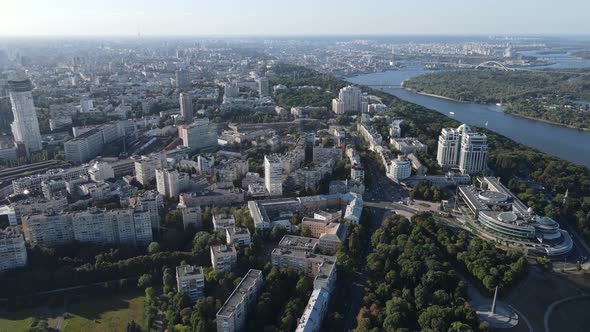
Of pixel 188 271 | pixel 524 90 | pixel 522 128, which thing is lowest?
pixel 522 128

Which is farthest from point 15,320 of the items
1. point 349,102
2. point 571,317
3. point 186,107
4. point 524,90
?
point 524,90

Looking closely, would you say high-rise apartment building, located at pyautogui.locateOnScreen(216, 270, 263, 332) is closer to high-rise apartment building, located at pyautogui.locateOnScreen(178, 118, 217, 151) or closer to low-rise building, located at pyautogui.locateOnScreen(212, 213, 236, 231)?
low-rise building, located at pyautogui.locateOnScreen(212, 213, 236, 231)

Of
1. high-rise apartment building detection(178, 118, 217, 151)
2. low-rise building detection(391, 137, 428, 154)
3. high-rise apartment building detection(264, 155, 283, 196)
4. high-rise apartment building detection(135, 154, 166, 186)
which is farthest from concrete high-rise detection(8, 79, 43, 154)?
low-rise building detection(391, 137, 428, 154)

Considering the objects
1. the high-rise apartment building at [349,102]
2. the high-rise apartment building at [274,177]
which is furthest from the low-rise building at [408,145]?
the high-rise apartment building at [349,102]

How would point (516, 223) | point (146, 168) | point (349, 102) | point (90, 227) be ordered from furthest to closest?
point (349, 102) < point (146, 168) < point (516, 223) < point (90, 227)

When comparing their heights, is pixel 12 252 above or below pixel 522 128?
above

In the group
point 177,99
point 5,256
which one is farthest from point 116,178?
point 177,99

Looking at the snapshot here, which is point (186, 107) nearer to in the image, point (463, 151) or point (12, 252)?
point (463, 151)
